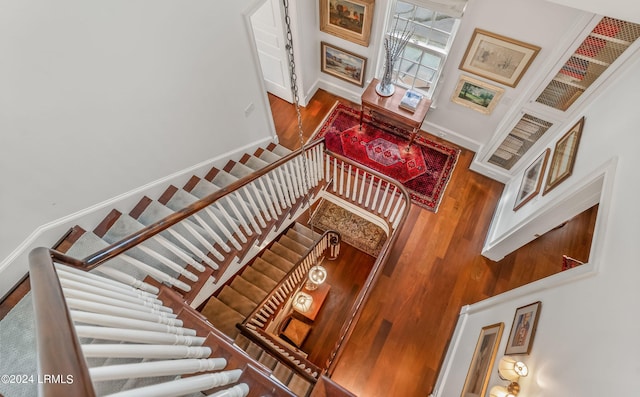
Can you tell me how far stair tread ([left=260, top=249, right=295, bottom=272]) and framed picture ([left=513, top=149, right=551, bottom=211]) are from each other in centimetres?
300

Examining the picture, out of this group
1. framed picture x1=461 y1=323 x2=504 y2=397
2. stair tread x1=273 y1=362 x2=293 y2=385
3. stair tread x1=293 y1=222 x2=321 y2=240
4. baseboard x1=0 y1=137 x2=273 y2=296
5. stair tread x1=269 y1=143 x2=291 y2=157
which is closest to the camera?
baseboard x1=0 y1=137 x2=273 y2=296

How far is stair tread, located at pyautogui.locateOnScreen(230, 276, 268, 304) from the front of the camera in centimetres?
395

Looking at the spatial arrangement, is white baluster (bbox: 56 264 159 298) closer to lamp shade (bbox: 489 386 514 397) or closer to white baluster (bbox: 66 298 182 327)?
white baluster (bbox: 66 298 182 327)

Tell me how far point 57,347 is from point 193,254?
204 cm

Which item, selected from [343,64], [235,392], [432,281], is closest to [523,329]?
[432,281]

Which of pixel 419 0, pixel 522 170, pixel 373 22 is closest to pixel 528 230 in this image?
pixel 522 170

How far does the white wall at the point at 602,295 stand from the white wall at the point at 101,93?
11.3 ft

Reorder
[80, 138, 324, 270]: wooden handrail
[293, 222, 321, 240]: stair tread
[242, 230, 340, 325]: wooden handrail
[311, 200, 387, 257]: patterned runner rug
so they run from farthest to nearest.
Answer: [293, 222, 321, 240]: stair tread < [311, 200, 387, 257]: patterned runner rug < [242, 230, 340, 325]: wooden handrail < [80, 138, 324, 270]: wooden handrail

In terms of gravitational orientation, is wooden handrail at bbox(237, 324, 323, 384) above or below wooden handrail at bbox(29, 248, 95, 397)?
above

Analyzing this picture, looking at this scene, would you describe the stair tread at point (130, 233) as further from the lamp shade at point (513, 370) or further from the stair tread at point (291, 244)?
the lamp shade at point (513, 370)

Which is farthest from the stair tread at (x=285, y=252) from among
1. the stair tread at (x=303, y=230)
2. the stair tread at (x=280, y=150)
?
the stair tread at (x=280, y=150)

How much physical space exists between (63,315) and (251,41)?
3.33 metres

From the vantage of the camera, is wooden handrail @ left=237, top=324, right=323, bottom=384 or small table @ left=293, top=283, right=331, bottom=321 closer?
wooden handrail @ left=237, top=324, right=323, bottom=384

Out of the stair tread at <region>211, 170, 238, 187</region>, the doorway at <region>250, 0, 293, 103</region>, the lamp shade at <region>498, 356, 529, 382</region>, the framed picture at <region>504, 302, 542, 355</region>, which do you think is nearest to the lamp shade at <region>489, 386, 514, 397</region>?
the lamp shade at <region>498, 356, 529, 382</region>
